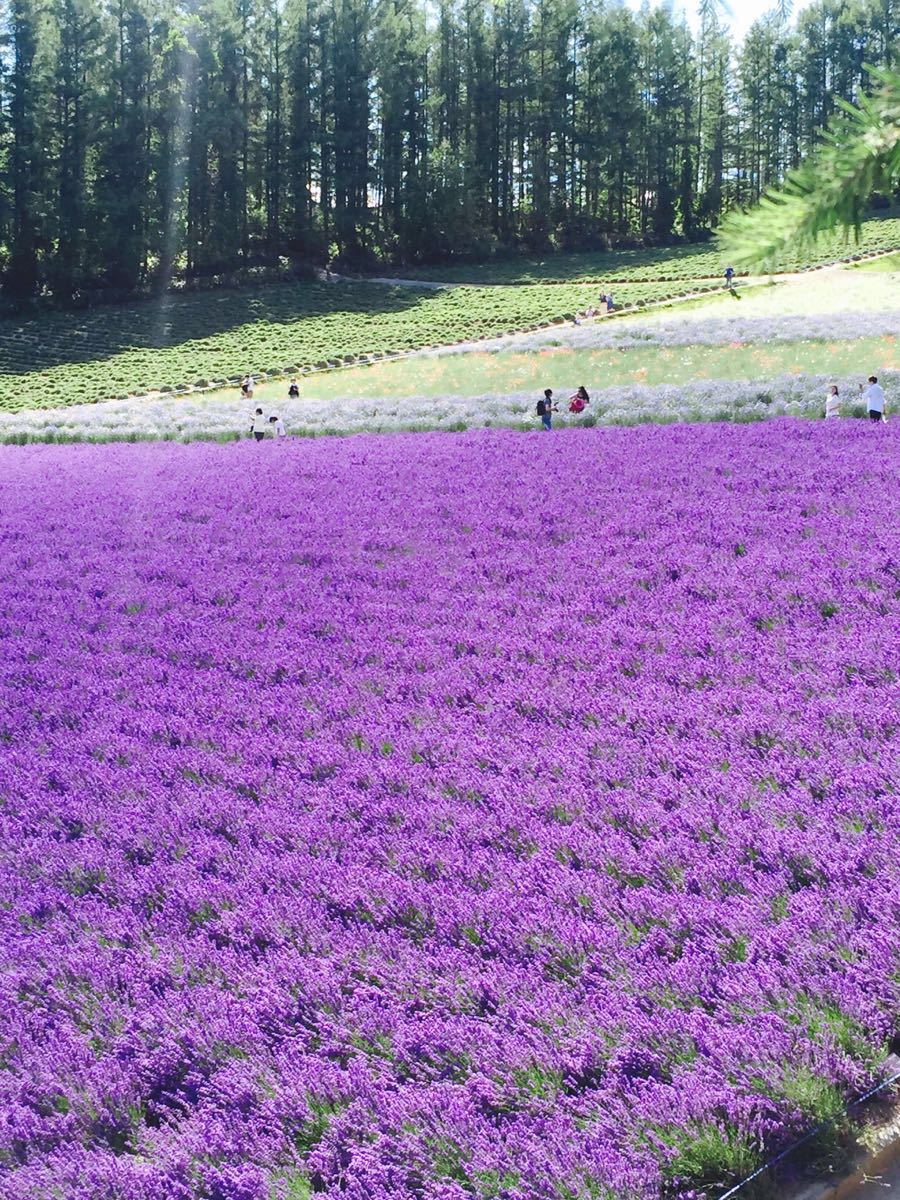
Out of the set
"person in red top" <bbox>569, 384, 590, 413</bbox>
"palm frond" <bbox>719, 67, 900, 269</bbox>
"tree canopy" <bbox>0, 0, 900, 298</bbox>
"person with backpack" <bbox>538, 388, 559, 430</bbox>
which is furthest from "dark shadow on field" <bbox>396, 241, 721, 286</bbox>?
"palm frond" <bbox>719, 67, 900, 269</bbox>

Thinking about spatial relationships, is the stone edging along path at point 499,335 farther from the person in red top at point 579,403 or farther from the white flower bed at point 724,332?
the person in red top at point 579,403

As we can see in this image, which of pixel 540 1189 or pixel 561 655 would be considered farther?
pixel 561 655

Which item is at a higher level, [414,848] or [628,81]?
[628,81]

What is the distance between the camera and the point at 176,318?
60.8 m

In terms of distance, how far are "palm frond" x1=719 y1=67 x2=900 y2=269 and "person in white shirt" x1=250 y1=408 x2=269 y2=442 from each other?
21.6m

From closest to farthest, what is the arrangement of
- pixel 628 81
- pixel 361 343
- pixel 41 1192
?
pixel 41 1192 → pixel 361 343 → pixel 628 81

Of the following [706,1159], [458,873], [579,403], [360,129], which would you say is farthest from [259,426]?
[360,129]

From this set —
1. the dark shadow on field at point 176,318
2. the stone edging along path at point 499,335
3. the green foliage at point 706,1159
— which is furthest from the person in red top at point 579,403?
the dark shadow on field at point 176,318

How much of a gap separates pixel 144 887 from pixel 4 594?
6.57m

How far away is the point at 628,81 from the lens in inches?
3226

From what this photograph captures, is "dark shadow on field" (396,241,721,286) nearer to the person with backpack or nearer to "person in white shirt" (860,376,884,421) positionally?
the person with backpack

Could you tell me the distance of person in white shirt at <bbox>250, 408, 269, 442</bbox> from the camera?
23.6 meters

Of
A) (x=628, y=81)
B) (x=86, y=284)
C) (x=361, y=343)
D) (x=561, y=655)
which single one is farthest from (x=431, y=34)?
(x=561, y=655)

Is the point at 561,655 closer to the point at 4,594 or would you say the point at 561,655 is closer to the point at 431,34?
the point at 4,594
